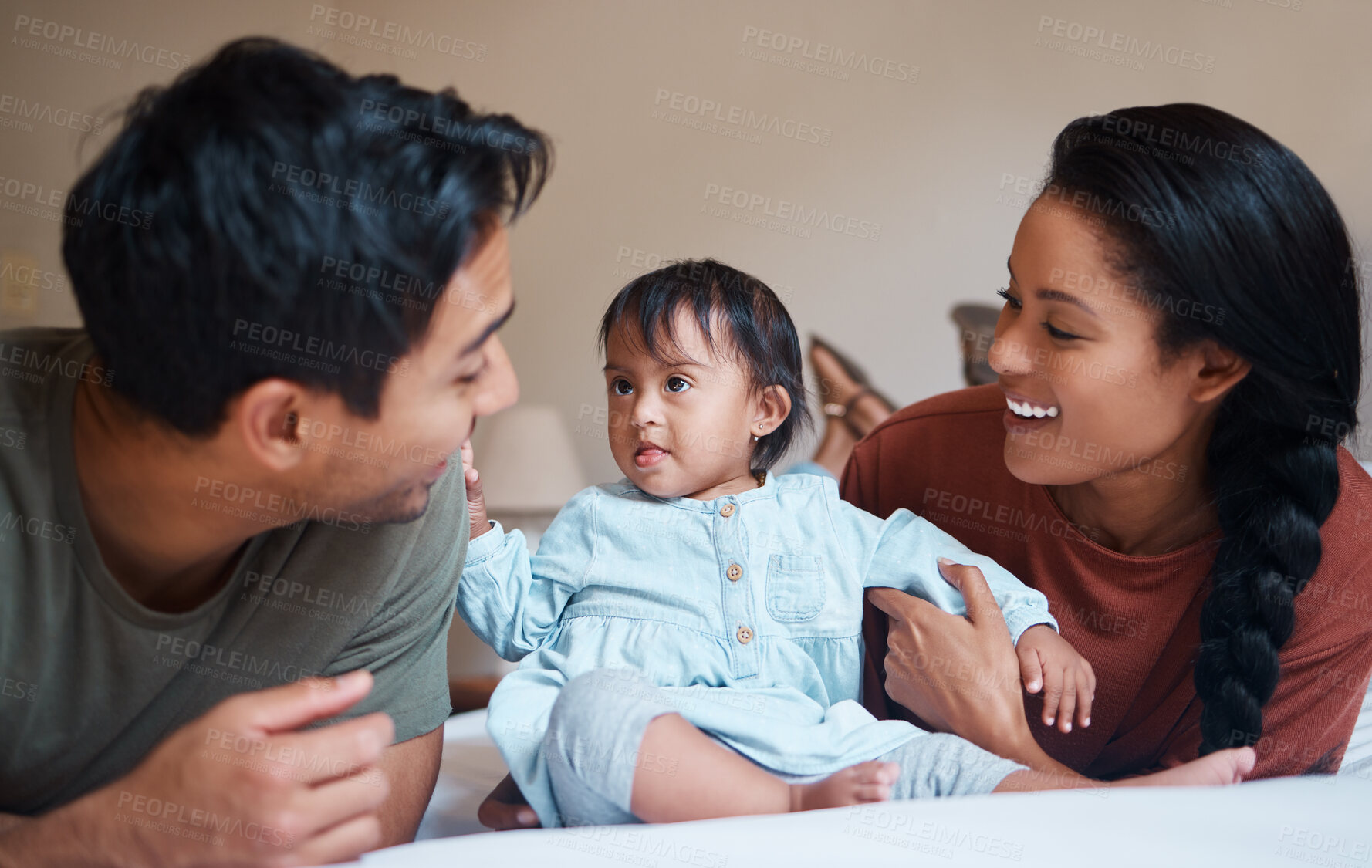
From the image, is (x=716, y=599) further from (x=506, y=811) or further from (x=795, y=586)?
(x=506, y=811)

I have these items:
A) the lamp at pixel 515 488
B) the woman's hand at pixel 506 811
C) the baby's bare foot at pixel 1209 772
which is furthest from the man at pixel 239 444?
the lamp at pixel 515 488

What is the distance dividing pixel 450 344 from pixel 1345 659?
46.9 inches

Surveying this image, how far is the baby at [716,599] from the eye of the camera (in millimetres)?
1040

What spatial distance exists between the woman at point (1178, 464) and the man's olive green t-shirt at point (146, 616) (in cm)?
26

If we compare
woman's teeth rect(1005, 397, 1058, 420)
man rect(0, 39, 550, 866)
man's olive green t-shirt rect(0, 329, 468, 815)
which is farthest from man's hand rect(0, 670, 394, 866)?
woman's teeth rect(1005, 397, 1058, 420)

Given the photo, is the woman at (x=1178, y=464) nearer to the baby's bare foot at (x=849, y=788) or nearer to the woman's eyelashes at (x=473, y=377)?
the baby's bare foot at (x=849, y=788)

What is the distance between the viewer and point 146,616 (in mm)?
904

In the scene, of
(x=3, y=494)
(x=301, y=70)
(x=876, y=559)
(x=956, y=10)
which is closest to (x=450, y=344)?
(x=301, y=70)

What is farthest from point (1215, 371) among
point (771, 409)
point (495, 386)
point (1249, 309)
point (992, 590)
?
point (495, 386)

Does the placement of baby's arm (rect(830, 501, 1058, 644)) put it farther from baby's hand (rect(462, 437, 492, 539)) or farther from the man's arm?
the man's arm

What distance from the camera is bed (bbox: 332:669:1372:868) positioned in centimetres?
83

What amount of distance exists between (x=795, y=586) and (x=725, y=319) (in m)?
0.41

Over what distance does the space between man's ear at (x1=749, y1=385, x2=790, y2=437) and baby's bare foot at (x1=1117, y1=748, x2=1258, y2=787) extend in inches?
26.9

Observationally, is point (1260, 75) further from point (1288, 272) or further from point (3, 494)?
point (3, 494)
